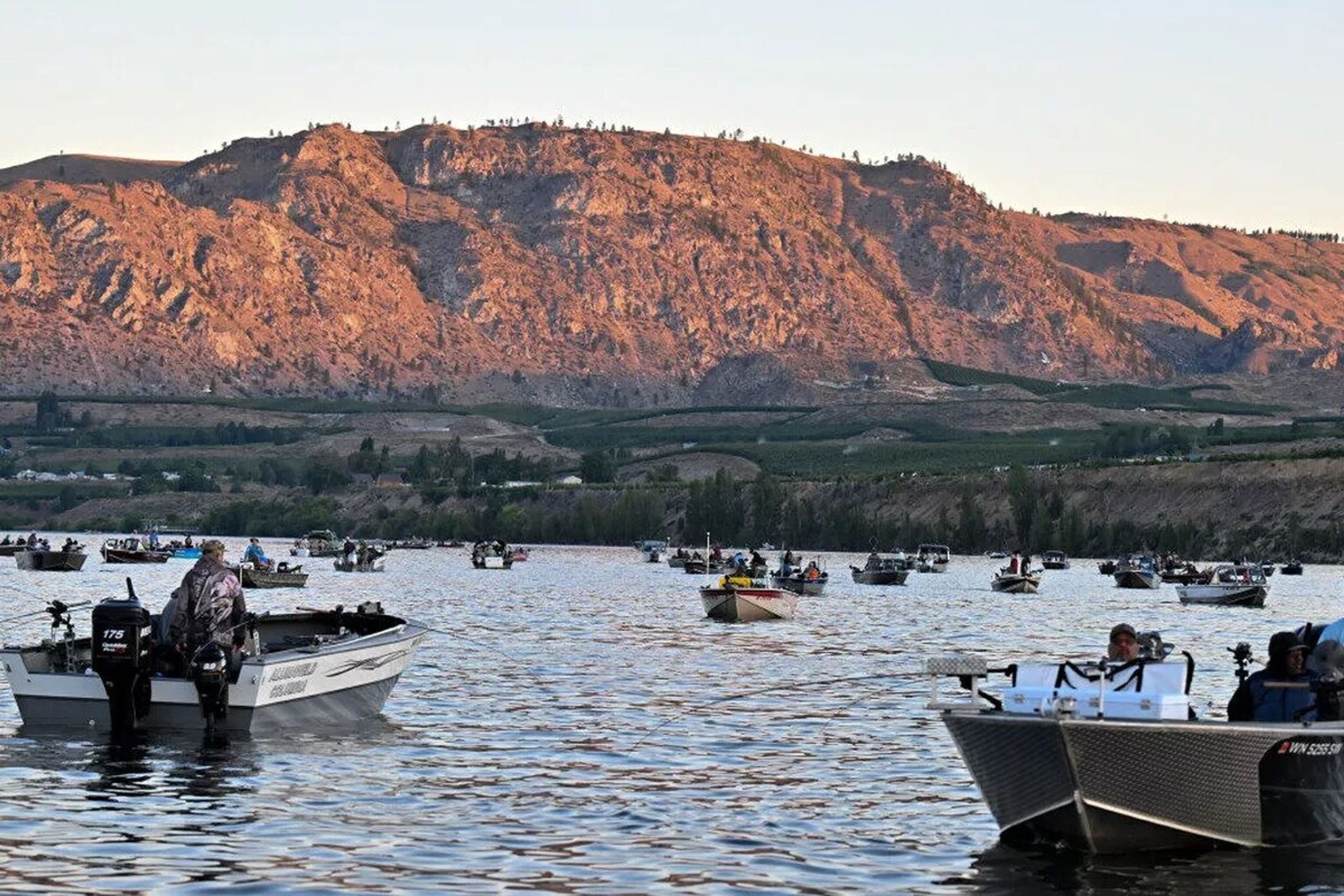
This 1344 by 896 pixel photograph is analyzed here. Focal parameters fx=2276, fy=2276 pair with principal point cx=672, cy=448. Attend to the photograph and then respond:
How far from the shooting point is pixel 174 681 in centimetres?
4206

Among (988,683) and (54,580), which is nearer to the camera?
(988,683)

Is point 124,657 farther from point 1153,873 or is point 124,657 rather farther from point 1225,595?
point 1225,595

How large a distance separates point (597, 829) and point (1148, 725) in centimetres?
855

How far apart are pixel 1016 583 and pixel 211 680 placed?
3980 inches

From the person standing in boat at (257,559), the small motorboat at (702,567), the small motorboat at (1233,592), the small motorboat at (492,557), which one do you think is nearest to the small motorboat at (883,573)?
the small motorboat at (702,567)

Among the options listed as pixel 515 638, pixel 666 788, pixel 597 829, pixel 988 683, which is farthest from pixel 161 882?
pixel 515 638

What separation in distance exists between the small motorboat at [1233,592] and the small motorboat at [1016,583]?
8643 millimetres

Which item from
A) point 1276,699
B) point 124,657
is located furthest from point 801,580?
point 1276,699

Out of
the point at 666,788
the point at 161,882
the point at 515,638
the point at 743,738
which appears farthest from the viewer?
the point at 515,638

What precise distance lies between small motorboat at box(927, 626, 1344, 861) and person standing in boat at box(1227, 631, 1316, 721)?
43.0 inches

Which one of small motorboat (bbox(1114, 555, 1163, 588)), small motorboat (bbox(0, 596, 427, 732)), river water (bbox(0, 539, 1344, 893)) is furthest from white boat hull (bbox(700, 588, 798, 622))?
small motorboat (bbox(1114, 555, 1163, 588))

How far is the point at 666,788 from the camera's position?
3856 cm

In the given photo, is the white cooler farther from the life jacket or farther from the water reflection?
the water reflection

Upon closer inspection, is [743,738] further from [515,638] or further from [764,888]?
[515,638]
